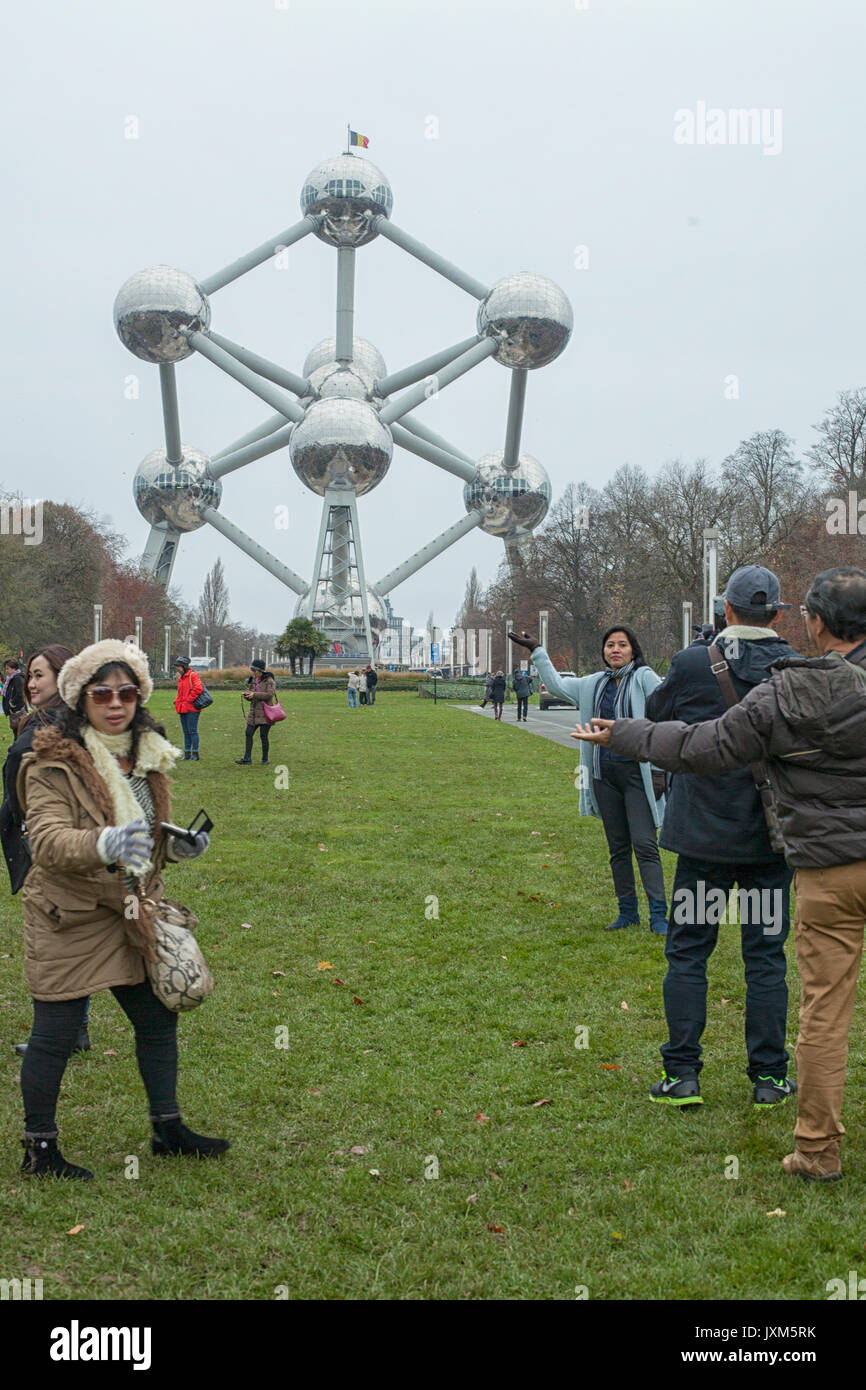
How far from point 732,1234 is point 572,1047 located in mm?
1717

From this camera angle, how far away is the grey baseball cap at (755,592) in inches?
166

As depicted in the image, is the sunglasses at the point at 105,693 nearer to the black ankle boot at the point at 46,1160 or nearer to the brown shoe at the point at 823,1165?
the black ankle boot at the point at 46,1160

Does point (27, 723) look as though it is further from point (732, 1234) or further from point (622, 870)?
point (622, 870)

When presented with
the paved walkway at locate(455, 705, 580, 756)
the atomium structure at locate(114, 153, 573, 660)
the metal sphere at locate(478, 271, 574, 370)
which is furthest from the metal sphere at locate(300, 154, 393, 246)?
the paved walkway at locate(455, 705, 580, 756)

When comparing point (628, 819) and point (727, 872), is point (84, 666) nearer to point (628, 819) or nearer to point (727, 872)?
point (727, 872)

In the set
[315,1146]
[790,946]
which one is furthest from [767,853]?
[790,946]

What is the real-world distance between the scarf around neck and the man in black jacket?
1.93m

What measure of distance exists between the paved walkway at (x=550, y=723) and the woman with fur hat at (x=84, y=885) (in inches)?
650

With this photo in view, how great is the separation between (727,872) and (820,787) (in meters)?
0.83

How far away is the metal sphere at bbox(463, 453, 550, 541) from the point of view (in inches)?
2534

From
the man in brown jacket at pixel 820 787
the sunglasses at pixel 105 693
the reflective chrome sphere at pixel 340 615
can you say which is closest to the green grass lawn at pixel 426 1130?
the man in brown jacket at pixel 820 787

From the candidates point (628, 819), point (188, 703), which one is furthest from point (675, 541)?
point (628, 819)

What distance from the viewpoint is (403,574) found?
68.0m

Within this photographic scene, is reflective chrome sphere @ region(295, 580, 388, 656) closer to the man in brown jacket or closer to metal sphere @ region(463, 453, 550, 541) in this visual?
metal sphere @ region(463, 453, 550, 541)
